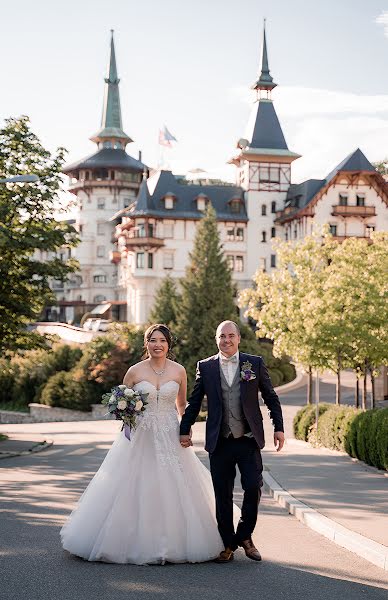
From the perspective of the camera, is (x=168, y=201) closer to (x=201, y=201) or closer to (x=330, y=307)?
(x=201, y=201)

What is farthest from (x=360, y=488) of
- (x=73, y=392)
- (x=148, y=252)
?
(x=148, y=252)

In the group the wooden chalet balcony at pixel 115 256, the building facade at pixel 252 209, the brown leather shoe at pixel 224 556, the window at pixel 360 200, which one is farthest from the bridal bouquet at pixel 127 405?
the wooden chalet balcony at pixel 115 256

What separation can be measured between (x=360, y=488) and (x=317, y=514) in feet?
11.2

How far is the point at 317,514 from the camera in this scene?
10.8 meters

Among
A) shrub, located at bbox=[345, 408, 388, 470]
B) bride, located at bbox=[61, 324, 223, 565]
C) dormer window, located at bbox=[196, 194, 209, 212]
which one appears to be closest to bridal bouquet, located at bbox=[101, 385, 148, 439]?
bride, located at bbox=[61, 324, 223, 565]

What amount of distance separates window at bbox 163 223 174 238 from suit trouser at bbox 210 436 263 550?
3080 inches

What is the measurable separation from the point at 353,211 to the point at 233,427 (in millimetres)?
75012

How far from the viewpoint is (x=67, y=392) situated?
60.5 meters

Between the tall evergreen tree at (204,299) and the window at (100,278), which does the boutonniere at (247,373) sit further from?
the window at (100,278)

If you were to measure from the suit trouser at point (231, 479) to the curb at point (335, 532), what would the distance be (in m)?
1.12

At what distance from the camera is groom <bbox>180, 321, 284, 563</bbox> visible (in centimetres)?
823

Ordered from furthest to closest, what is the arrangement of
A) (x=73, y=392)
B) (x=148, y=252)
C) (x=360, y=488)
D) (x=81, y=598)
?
(x=148, y=252), (x=73, y=392), (x=360, y=488), (x=81, y=598)

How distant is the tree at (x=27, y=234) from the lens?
26.3 meters

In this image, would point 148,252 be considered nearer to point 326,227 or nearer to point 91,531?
point 326,227
